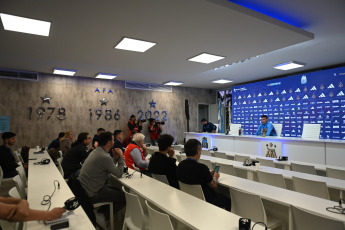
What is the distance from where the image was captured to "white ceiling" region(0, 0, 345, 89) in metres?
3.17

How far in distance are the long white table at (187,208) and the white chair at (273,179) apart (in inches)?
58.9

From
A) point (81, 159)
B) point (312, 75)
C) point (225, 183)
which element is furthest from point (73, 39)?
point (312, 75)

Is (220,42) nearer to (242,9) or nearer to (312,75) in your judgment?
(242,9)

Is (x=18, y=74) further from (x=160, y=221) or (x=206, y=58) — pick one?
(x=160, y=221)

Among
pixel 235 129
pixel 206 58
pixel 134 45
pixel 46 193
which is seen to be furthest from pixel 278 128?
pixel 46 193

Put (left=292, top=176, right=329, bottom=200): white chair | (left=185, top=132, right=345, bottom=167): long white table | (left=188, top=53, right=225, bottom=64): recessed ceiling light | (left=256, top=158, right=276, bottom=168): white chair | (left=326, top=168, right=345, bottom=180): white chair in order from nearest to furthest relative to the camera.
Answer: (left=292, top=176, right=329, bottom=200): white chair, (left=326, top=168, right=345, bottom=180): white chair, (left=256, top=158, right=276, bottom=168): white chair, (left=185, top=132, right=345, bottom=167): long white table, (left=188, top=53, right=225, bottom=64): recessed ceiling light

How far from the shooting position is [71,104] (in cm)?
870

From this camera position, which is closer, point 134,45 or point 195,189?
point 195,189

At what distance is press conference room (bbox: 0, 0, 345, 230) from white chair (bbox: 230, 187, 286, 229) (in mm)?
13

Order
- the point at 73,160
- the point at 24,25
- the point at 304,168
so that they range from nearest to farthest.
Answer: the point at 24,25 < the point at 304,168 < the point at 73,160

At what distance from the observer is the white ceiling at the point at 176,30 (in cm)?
317

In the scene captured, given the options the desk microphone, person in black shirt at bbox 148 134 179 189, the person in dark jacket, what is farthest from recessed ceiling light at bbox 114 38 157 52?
the desk microphone

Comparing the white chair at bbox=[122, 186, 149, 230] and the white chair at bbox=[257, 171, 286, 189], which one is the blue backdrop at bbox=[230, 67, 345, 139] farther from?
the white chair at bbox=[122, 186, 149, 230]

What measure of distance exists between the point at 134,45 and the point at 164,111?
6.35 metres
